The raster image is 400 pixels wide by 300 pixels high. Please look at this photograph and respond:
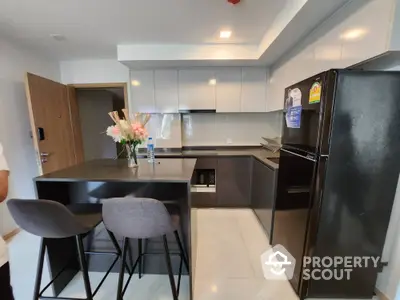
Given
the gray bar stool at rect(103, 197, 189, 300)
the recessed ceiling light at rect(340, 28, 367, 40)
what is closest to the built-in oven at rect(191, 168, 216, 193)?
the gray bar stool at rect(103, 197, 189, 300)

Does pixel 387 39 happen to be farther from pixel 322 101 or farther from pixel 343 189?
pixel 343 189

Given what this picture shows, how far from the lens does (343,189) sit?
4.34ft

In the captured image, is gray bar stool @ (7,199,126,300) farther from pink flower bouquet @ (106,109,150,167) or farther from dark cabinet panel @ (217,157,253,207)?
dark cabinet panel @ (217,157,253,207)

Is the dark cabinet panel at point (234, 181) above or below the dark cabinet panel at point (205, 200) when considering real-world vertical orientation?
above

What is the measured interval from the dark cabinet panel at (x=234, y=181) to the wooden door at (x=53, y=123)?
7.57 feet

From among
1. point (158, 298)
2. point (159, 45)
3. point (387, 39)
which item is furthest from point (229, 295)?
point (159, 45)

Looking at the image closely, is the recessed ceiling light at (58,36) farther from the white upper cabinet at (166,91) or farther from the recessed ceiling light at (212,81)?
the recessed ceiling light at (212,81)

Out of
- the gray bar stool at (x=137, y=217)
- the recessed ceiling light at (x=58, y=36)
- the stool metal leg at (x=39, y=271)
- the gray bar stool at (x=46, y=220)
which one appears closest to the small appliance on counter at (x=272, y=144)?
the gray bar stool at (x=137, y=217)

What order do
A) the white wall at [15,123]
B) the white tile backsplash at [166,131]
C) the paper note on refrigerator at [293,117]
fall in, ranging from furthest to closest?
the white tile backsplash at [166,131] < the white wall at [15,123] < the paper note on refrigerator at [293,117]

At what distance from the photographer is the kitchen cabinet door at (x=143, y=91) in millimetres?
2986

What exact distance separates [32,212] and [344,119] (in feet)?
6.27

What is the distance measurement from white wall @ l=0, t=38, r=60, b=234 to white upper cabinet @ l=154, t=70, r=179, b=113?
5.58 feet

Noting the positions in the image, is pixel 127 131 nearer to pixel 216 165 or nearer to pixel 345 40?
pixel 216 165

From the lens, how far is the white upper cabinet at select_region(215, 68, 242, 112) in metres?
3.00
